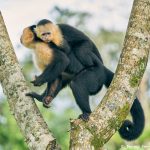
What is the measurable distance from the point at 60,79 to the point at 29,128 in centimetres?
A: 180

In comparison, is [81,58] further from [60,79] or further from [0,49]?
[0,49]

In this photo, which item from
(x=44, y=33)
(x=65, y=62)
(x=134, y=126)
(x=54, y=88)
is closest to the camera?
(x=134, y=126)

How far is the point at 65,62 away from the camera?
5.70 meters

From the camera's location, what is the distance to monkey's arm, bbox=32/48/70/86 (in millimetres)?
5711

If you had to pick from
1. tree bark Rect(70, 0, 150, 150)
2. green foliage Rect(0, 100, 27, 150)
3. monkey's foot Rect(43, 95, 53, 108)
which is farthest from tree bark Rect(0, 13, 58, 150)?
green foliage Rect(0, 100, 27, 150)

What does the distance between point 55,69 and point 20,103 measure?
135cm

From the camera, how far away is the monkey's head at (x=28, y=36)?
19.3ft

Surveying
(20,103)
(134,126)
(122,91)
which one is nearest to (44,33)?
(134,126)

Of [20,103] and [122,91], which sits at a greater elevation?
[122,91]

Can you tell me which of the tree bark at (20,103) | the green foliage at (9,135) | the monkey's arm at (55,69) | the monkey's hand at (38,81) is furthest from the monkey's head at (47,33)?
the green foliage at (9,135)

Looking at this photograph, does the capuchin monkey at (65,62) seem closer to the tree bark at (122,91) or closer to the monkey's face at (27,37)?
the monkey's face at (27,37)

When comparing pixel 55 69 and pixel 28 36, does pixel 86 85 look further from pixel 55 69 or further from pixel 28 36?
pixel 28 36

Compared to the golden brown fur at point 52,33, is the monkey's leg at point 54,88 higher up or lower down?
lower down

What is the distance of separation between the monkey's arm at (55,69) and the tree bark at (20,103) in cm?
103
